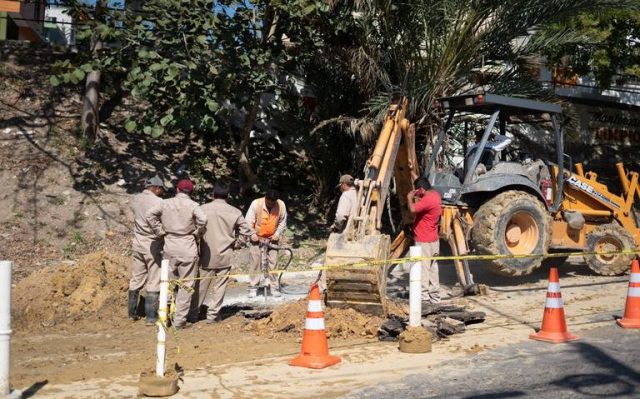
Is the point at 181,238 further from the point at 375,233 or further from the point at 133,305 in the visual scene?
the point at 375,233

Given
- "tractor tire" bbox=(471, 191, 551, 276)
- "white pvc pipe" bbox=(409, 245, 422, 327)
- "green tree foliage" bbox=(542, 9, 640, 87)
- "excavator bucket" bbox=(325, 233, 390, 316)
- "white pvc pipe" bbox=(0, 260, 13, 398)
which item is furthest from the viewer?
"green tree foliage" bbox=(542, 9, 640, 87)

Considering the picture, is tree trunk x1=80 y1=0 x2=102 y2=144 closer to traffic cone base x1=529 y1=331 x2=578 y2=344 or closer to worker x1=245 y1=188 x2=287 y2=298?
worker x1=245 y1=188 x2=287 y2=298

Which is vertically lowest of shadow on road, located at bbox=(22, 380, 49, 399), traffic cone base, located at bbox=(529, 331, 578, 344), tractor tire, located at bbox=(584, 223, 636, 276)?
shadow on road, located at bbox=(22, 380, 49, 399)

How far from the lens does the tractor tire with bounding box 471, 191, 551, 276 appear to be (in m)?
10.7

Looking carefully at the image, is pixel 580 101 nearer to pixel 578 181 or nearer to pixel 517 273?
pixel 578 181

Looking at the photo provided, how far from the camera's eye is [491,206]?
10789 millimetres

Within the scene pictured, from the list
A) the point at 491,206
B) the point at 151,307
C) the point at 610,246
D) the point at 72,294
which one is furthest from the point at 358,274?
the point at 610,246

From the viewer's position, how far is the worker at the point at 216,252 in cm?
926

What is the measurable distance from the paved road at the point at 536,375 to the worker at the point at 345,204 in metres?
3.12

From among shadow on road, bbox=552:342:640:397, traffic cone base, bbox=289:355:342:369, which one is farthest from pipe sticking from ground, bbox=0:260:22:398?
shadow on road, bbox=552:342:640:397

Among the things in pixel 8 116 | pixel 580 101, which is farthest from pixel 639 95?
pixel 8 116

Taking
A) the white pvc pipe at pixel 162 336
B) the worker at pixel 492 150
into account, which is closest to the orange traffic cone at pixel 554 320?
Answer: the worker at pixel 492 150

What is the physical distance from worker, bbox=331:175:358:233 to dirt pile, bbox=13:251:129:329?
295 centimetres

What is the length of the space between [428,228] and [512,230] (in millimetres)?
1816
